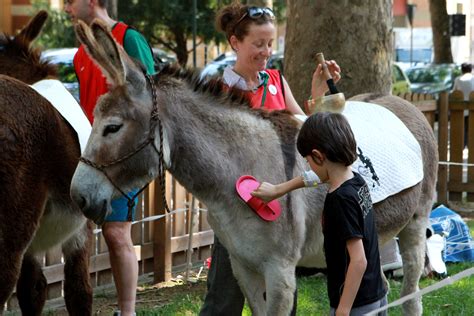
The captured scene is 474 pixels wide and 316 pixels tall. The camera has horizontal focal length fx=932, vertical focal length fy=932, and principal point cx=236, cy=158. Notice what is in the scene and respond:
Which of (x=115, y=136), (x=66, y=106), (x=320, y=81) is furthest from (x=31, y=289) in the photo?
(x=320, y=81)

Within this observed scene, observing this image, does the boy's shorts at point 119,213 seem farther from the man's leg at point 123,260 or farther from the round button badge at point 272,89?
the round button badge at point 272,89

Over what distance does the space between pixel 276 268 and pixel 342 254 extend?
1.83 ft

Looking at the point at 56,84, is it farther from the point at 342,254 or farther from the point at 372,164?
the point at 342,254

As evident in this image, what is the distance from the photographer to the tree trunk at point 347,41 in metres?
7.96

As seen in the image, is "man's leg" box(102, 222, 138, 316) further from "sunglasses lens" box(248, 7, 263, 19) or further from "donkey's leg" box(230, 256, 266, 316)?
"sunglasses lens" box(248, 7, 263, 19)

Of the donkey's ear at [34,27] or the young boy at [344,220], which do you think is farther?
the donkey's ear at [34,27]

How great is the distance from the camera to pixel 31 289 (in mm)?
5715

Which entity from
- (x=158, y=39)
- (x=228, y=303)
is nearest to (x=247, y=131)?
(x=228, y=303)

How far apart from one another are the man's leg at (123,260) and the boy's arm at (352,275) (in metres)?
2.14

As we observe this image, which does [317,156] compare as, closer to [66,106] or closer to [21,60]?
[66,106]

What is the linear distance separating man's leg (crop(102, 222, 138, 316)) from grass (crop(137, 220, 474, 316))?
35.3 inches

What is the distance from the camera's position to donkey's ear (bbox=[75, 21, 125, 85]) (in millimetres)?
4012

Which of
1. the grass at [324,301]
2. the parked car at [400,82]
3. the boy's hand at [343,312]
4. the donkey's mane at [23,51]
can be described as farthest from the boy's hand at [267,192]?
the parked car at [400,82]

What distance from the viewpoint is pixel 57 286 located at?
23.1ft
